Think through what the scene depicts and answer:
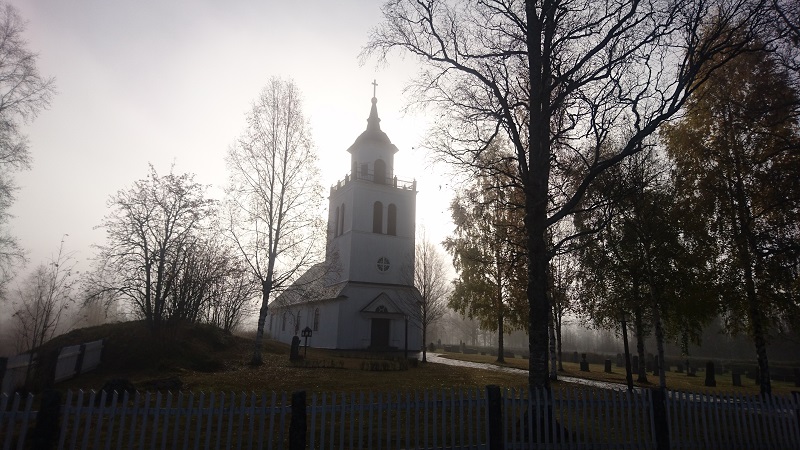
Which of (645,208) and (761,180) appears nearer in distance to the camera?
(761,180)

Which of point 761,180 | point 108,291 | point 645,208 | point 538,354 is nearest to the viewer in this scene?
point 538,354

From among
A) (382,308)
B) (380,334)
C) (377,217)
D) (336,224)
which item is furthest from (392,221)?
(380,334)

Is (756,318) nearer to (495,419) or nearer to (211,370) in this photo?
(495,419)

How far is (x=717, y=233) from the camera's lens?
1573cm

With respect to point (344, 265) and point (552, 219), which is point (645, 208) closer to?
point (552, 219)

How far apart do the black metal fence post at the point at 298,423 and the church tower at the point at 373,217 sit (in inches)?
1062

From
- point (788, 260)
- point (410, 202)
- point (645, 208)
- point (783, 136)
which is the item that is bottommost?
point (788, 260)

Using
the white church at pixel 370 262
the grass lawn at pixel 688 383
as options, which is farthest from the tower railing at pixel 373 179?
the grass lawn at pixel 688 383

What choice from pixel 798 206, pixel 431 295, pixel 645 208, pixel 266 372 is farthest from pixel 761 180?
pixel 431 295

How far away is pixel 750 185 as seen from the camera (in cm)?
1521

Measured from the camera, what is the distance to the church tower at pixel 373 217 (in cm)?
3422

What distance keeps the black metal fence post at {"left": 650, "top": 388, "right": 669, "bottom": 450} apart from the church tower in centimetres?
2647

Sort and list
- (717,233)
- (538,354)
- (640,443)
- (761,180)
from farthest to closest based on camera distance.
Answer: (717,233), (761,180), (538,354), (640,443)

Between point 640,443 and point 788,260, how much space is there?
9.68m
